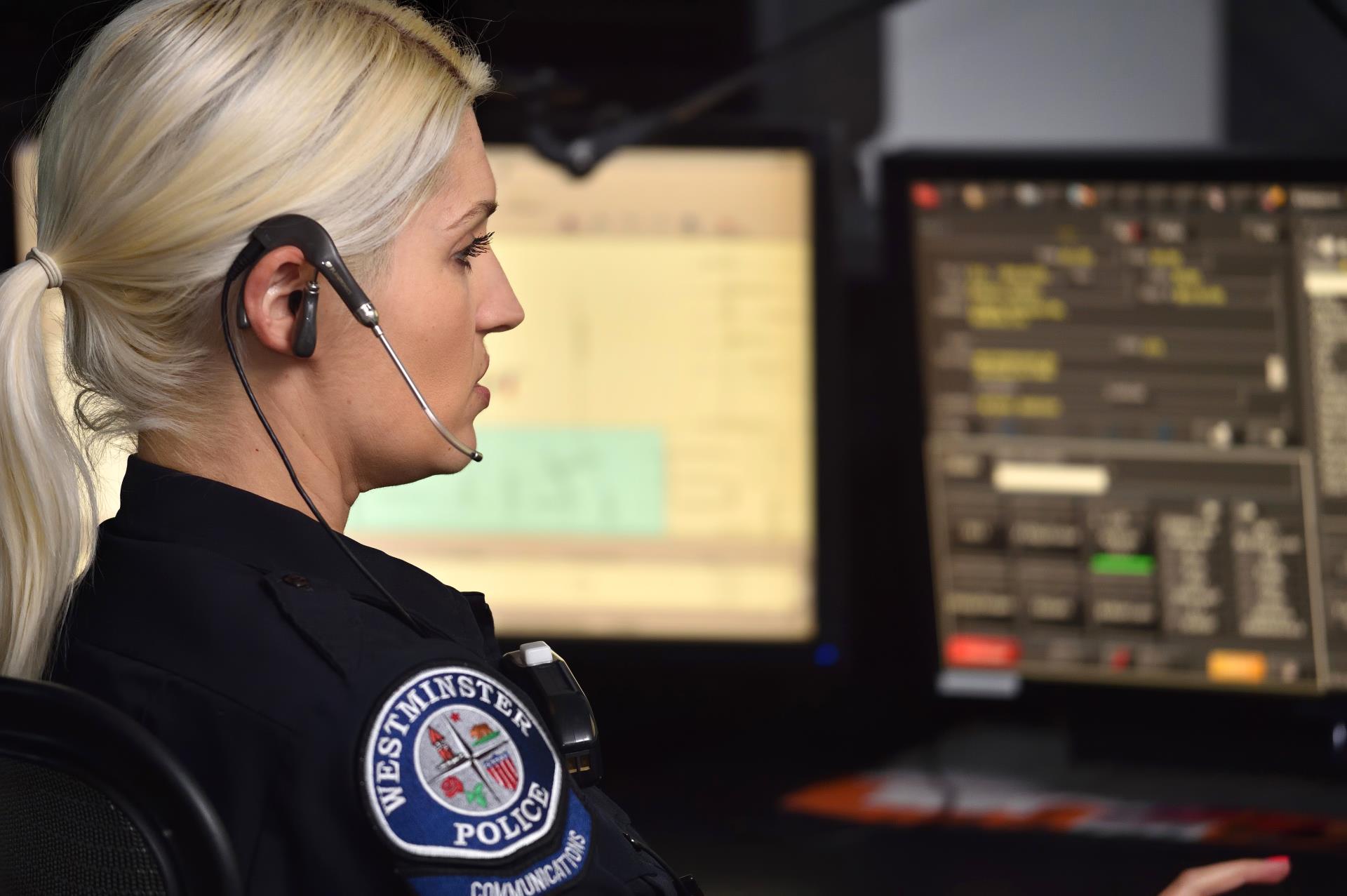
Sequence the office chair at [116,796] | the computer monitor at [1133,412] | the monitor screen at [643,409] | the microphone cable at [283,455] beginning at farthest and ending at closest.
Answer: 1. the monitor screen at [643,409]
2. the computer monitor at [1133,412]
3. the microphone cable at [283,455]
4. the office chair at [116,796]

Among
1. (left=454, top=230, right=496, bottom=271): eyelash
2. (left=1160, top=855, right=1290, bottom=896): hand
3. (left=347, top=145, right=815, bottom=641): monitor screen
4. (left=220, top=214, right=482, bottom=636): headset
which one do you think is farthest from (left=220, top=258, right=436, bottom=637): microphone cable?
(left=347, top=145, right=815, bottom=641): monitor screen

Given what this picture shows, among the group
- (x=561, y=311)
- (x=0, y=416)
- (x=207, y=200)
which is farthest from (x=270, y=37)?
(x=561, y=311)

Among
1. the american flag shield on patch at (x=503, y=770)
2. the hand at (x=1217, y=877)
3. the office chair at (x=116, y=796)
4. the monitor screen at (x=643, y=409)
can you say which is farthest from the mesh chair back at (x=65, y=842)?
the monitor screen at (x=643, y=409)

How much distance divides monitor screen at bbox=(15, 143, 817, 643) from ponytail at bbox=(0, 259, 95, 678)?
71 centimetres

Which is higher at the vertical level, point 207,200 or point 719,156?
point 719,156

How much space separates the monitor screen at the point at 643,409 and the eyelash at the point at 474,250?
0.65 metres

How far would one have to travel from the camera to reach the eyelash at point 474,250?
0.63m

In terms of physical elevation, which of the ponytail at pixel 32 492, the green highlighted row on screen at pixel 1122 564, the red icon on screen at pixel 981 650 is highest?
the ponytail at pixel 32 492

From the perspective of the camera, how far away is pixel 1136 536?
1219 mm

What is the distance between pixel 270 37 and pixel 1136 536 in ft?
2.99

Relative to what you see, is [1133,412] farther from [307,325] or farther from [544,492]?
[307,325]

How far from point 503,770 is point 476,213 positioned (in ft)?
0.85

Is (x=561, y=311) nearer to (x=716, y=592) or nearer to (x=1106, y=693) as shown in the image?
(x=716, y=592)

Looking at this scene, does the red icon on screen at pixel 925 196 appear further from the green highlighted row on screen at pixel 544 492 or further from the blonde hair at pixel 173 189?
the blonde hair at pixel 173 189
